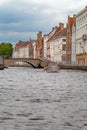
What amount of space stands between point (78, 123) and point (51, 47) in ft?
419

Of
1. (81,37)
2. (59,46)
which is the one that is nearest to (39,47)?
(59,46)

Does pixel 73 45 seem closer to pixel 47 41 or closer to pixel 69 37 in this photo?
pixel 69 37

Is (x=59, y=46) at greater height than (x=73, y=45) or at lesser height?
greater

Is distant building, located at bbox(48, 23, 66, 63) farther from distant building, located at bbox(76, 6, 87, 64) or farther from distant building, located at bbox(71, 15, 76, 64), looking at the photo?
distant building, located at bbox(76, 6, 87, 64)

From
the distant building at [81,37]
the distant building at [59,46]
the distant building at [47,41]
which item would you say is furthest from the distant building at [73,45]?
the distant building at [47,41]

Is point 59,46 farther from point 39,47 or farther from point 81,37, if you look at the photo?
point 39,47

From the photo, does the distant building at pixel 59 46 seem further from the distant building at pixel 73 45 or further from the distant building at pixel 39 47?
the distant building at pixel 39 47

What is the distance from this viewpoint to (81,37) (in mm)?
99188

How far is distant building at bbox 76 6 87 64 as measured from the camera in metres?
94.9

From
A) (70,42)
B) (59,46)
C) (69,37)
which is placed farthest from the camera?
(59,46)

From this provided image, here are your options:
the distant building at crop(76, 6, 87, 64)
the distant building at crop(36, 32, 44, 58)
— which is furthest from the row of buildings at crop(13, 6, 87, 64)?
the distant building at crop(36, 32, 44, 58)

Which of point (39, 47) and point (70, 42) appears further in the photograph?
point (39, 47)

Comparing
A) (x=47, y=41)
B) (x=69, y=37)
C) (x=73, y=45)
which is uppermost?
(x=47, y=41)

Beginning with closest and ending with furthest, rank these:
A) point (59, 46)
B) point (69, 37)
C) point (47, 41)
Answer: point (69, 37), point (59, 46), point (47, 41)
